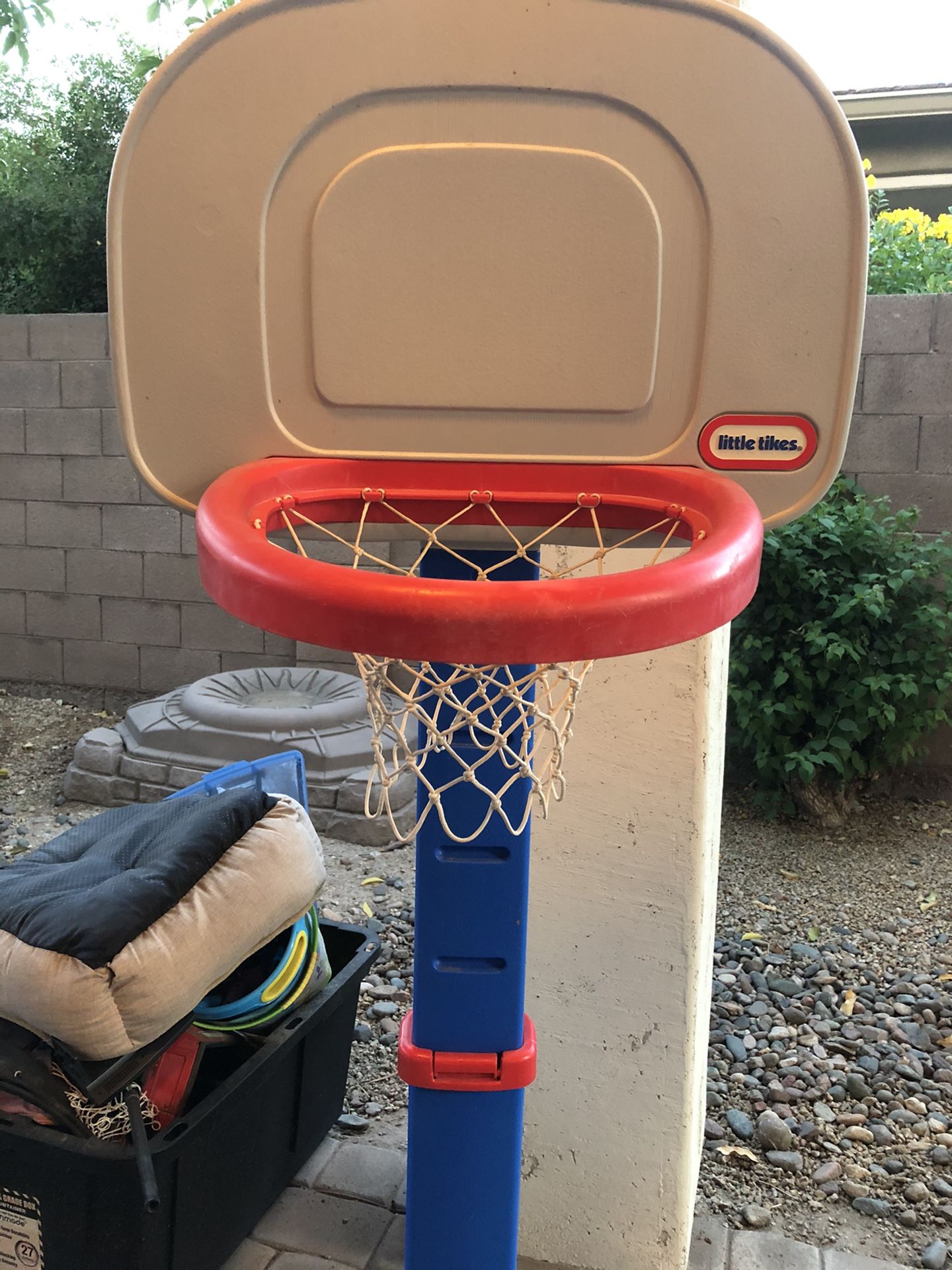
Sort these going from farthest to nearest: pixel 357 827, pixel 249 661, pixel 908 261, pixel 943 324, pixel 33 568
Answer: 1. pixel 33 568
2. pixel 249 661
3. pixel 908 261
4. pixel 943 324
5. pixel 357 827

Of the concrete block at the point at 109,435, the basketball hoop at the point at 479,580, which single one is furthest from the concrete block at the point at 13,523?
the basketball hoop at the point at 479,580

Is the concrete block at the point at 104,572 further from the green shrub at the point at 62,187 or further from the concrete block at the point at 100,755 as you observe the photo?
the green shrub at the point at 62,187

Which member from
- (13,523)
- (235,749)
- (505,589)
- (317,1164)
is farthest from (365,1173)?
(13,523)

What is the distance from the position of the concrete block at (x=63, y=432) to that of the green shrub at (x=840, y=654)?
2.76 meters

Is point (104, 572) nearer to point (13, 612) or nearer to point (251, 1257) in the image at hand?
point (13, 612)

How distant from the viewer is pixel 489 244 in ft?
3.53

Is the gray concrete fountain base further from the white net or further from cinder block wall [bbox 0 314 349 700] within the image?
the white net

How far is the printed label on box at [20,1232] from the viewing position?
1429mm

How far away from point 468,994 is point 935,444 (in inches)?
112

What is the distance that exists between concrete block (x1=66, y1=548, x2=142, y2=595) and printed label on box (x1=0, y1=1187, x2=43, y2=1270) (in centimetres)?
317

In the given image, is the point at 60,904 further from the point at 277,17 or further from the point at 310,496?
the point at 277,17

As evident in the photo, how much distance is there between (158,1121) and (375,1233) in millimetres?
457

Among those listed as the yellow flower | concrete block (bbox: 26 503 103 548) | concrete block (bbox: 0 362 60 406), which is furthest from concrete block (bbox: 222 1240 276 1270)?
the yellow flower

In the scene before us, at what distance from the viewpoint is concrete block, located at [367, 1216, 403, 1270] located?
5.24 ft
